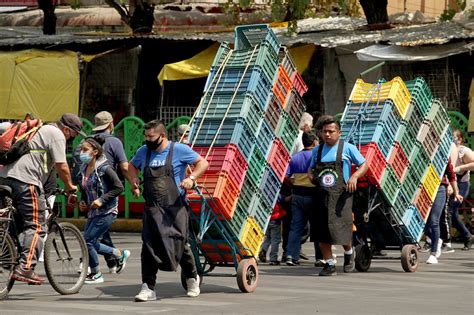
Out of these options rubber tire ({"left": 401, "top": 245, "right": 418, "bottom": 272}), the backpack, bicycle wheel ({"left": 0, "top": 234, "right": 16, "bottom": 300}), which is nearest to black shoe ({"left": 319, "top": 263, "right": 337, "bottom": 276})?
rubber tire ({"left": 401, "top": 245, "right": 418, "bottom": 272})

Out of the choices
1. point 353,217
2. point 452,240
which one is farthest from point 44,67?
point 353,217

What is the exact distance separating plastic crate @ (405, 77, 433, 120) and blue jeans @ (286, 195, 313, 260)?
5.62 feet

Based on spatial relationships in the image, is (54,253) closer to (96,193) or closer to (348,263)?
(96,193)

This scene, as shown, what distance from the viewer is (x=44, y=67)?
84.8 ft

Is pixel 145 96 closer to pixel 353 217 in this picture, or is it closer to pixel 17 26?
pixel 17 26

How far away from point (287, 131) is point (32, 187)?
2974 mm

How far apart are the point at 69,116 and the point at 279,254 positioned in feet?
18.6

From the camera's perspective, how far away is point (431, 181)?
16719mm

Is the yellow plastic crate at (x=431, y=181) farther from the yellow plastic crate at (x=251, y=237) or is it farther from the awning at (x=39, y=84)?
the awning at (x=39, y=84)

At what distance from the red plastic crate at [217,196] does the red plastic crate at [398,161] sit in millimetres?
3305

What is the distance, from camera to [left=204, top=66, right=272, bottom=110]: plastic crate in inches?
545

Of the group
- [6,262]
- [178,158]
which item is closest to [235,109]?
[178,158]

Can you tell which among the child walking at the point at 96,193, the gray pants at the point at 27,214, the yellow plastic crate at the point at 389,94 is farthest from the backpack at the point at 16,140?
the yellow plastic crate at the point at 389,94

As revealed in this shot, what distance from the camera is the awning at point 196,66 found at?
25109mm
